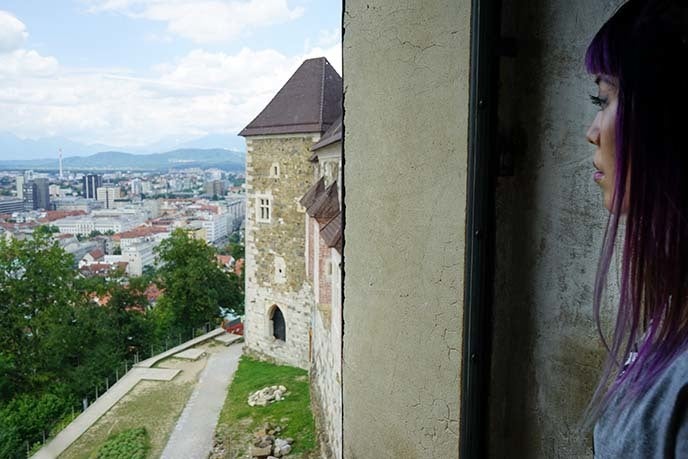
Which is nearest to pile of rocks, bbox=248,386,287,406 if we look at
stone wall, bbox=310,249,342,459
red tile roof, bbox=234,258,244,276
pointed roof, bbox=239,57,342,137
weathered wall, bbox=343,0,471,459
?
stone wall, bbox=310,249,342,459

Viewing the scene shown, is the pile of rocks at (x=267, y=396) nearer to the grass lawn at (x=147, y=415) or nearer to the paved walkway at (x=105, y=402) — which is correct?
the grass lawn at (x=147, y=415)

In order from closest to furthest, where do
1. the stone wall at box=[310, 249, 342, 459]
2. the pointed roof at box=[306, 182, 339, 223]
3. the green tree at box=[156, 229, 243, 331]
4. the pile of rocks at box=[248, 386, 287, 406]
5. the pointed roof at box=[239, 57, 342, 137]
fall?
the stone wall at box=[310, 249, 342, 459]
the pointed roof at box=[306, 182, 339, 223]
the pile of rocks at box=[248, 386, 287, 406]
the pointed roof at box=[239, 57, 342, 137]
the green tree at box=[156, 229, 243, 331]

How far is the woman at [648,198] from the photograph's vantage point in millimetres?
Result: 416

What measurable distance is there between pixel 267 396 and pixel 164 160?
78.1 meters

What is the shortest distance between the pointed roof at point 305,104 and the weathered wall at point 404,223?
8.88m

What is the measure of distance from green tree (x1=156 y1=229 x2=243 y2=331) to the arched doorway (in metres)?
5.96

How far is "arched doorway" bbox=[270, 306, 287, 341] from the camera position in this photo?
11742 mm

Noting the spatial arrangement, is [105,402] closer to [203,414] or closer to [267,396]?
[203,414]

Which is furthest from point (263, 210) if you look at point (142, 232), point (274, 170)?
point (142, 232)

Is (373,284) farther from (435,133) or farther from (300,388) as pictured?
(300,388)

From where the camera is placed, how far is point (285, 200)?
10773 mm

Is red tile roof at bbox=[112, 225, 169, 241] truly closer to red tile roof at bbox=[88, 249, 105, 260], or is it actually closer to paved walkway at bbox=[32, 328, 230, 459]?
red tile roof at bbox=[88, 249, 105, 260]

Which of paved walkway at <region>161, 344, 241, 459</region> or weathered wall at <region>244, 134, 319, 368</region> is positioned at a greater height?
weathered wall at <region>244, 134, 319, 368</region>

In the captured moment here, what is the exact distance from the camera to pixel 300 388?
999 centimetres
